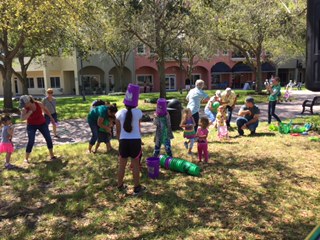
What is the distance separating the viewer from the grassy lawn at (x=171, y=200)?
157 inches

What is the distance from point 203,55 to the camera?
3172 cm

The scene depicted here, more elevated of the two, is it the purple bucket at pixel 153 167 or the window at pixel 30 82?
the window at pixel 30 82

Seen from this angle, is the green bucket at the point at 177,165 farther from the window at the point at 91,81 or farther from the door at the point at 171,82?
the door at the point at 171,82

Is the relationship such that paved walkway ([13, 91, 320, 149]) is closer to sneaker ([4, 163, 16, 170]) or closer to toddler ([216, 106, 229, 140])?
sneaker ([4, 163, 16, 170])

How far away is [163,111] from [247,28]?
17.0 meters

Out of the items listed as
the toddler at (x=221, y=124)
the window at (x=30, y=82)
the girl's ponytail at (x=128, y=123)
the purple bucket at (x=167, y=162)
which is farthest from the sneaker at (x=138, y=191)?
the window at (x=30, y=82)

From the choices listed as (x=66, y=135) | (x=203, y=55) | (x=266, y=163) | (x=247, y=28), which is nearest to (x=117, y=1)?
(x=66, y=135)

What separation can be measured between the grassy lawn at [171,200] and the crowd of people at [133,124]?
41cm

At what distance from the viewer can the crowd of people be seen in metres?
4.86

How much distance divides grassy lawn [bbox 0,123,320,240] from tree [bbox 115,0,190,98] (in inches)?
400

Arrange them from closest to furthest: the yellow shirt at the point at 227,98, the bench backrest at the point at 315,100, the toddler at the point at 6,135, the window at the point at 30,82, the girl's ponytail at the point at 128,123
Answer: the girl's ponytail at the point at 128,123 → the toddler at the point at 6,135 → the yellow shirt at the point at 227,98 → the bench backrest at the point at 315,100 → the window at the point at 30,82

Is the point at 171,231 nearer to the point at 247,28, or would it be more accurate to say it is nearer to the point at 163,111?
the point at 163,111

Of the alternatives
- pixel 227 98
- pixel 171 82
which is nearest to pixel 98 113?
pixel 227 98

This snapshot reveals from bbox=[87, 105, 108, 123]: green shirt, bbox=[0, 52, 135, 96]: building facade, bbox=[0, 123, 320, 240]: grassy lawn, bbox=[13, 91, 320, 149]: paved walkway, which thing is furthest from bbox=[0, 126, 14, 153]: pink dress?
bbox=[0, 52, 135, 96]: building facade
